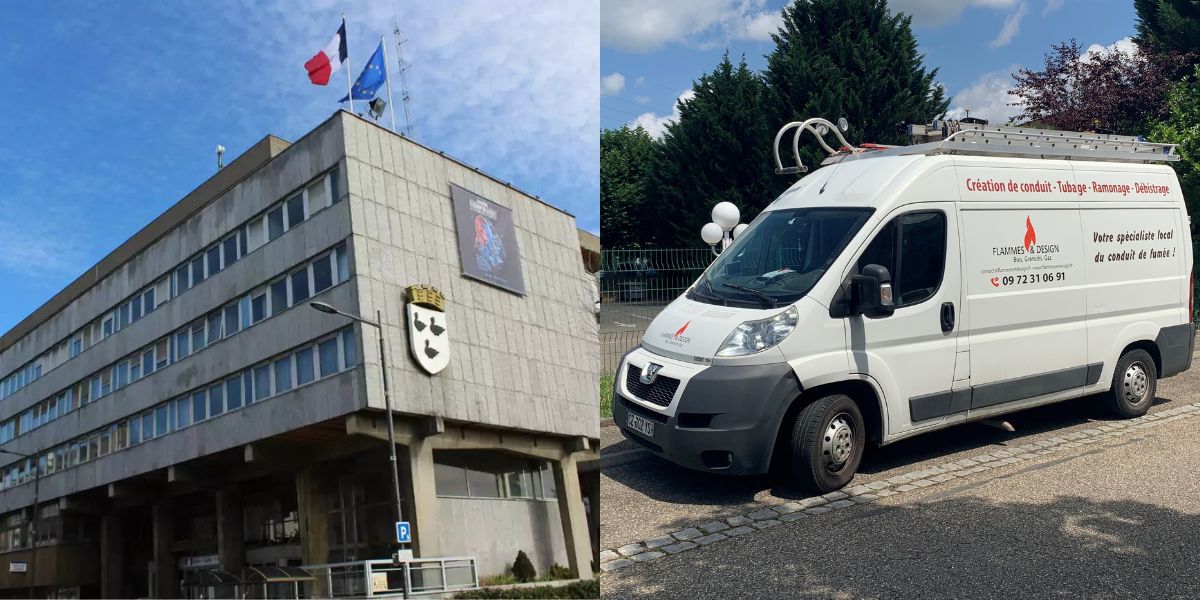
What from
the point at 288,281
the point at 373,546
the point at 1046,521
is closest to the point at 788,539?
the point at 1046,521

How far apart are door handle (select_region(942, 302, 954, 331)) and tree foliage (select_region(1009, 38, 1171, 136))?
22.4 m

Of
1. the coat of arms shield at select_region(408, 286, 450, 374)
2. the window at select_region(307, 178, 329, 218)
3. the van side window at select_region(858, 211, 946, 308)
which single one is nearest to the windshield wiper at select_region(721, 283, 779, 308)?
the van side window at select_region(858, 211, 946, 308)

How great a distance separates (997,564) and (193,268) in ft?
66.9

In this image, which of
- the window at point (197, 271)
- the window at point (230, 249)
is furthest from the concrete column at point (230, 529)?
the window at point (230, 249)

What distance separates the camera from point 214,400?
23.2m

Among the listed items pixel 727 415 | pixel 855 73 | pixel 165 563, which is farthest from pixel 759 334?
pixel 855 73

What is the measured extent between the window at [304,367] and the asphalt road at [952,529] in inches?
584

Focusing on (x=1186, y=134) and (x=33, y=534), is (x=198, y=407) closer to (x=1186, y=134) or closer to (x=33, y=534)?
(x=33, y=534)

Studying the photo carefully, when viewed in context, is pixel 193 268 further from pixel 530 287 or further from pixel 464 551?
pixel 464 551

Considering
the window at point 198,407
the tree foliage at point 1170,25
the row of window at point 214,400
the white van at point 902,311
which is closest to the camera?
the white van at point 902,311

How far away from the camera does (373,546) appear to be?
58.5ft

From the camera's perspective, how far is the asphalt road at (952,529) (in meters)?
4.59

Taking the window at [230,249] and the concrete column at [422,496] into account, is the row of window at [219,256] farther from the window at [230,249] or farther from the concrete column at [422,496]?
the concrete column at [422,496]

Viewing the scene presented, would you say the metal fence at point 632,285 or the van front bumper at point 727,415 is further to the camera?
the metal fence at point 632,285
